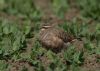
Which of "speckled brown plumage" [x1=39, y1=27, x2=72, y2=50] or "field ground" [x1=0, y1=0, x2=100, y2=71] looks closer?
"field ground" [x1=0, y1=0, x2=100, y2=71]

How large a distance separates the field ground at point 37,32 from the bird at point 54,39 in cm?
10

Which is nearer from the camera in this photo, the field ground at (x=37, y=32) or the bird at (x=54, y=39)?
the field ground at (x=37, y=32)

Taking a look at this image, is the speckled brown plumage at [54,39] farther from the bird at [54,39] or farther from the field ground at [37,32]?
the field ground at [37,32]

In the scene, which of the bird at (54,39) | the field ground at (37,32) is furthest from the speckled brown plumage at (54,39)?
the field ground at (37,32)

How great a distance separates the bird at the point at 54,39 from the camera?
7.00 metres

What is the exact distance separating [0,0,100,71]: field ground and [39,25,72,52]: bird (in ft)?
0.33

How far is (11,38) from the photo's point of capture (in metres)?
7.57

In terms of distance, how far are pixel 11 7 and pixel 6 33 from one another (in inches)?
89.4

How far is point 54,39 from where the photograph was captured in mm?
6988

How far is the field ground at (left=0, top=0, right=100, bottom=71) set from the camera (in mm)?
6750

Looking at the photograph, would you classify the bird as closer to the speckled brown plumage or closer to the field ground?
the speckled brown plumage

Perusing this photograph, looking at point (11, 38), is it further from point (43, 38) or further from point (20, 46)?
point (43, 38)

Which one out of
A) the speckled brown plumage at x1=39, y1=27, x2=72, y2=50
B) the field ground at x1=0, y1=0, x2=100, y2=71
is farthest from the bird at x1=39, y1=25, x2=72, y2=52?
the field ground at x1=0, y1=0, x2=100, y2=71

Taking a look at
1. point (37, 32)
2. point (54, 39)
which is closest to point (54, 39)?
point (54, 39)
